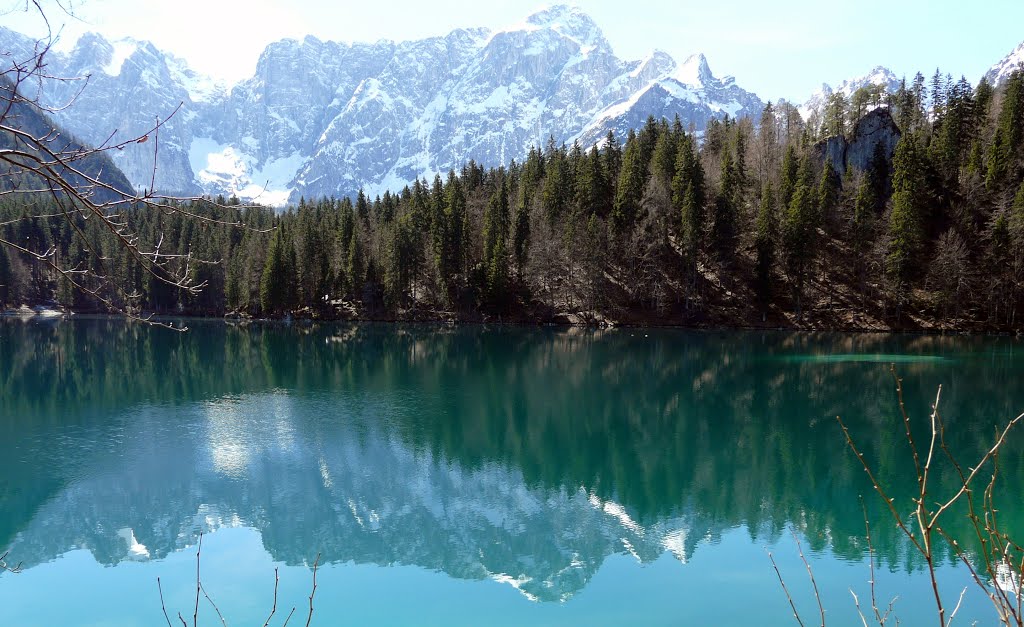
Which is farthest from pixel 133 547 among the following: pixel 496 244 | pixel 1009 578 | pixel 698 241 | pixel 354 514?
pixel 698 241

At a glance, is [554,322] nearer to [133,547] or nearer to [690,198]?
[690,198]

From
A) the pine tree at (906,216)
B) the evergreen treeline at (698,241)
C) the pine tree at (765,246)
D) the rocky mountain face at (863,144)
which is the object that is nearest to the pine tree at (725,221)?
the evergreen treeline at (698,241)

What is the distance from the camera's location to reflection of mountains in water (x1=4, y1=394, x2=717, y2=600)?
13203mm

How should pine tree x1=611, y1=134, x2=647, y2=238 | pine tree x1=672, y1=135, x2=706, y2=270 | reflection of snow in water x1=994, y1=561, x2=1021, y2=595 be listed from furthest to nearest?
pine tree x1=611, y1=134, x2=647, y2=238
pine tree x1=672, y1=135, x2=706, y2=270
reflection of snow in water x1=994, y1=561, x2=1021, y2=595

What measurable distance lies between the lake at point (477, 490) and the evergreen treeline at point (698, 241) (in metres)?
22.6

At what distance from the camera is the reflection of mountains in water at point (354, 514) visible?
13203mm

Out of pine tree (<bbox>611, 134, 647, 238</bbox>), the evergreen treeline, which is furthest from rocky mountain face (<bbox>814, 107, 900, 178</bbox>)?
pine tree (<bbox>611, 134, 647, 238</bbox>)

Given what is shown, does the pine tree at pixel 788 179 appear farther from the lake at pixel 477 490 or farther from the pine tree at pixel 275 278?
the pine tree at pixel 275 278

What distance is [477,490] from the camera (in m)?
17.1

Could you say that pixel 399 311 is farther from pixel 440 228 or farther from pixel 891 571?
pixel 891 571

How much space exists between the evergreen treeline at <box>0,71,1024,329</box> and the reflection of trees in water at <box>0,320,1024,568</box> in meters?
9.08

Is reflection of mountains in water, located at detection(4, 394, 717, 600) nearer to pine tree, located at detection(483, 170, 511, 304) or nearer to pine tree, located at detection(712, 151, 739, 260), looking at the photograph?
pine tree, located at detection(483, 170, 511, 304)

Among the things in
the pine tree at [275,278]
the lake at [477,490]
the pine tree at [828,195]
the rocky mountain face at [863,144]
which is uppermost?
the rocky mountain face at [863,144]

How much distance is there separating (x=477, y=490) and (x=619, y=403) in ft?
38.7
